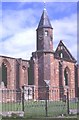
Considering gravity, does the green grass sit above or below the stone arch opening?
below

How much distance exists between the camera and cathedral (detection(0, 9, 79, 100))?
38.9 m

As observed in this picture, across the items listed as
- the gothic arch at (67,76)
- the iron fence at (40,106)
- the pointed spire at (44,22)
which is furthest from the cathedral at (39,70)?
the gothic arch at (67,76)

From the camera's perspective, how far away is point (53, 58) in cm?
4203

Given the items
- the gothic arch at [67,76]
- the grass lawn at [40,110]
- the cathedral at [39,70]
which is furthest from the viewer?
the gothic arch at [67,76]

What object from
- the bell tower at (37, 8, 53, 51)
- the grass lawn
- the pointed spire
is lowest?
the grass lawn

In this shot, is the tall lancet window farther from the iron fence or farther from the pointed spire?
the pointed spire

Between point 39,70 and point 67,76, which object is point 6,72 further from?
point 67,76

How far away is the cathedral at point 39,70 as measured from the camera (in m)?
38.9

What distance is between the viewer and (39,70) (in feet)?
136

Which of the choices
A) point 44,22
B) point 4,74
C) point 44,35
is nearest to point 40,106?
point 4,74

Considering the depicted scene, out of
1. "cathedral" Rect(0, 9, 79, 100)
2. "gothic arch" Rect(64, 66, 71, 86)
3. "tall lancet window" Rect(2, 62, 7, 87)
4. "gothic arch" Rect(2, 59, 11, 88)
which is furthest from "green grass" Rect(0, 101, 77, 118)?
"gothic arch" Rect(64, 66, 71, 86)

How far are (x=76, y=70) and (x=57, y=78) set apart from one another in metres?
6.45

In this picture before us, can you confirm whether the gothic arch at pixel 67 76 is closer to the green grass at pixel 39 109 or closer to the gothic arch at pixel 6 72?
the gothic arch at pixel 6 72

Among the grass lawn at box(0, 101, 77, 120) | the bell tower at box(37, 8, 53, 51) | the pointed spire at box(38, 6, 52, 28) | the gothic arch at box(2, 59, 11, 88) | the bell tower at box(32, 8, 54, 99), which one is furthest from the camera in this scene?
the pointed spire at box(38, 6, 52, 28)
